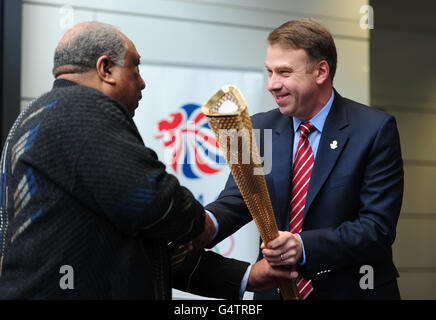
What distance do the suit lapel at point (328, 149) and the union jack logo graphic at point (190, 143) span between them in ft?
5.87

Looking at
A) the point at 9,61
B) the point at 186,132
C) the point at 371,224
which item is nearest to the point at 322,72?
the point at 371,224

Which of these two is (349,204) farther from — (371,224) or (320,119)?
(320,119)

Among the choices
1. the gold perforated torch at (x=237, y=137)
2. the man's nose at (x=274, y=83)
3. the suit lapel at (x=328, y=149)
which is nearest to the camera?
the gold perforated torch at (x=237, y=137)

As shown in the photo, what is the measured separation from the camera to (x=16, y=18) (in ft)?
12.1

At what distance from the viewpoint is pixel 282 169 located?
2197 millimetres

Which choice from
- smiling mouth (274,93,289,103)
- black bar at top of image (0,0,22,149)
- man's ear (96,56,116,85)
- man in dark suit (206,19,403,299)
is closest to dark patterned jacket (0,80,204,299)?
man's ear (96,56,116,85)

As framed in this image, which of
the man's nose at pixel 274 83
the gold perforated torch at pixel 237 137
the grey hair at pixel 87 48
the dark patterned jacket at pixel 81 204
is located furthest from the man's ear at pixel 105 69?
the man's nose at pixel 274 83

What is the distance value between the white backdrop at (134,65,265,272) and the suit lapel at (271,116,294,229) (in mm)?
1652

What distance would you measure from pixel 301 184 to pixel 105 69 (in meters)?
0.92

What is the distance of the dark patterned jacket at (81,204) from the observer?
4.82 feet

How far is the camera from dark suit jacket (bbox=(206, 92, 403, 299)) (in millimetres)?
1972

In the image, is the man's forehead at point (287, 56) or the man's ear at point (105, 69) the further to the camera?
the man's forehead at point (287, 56)

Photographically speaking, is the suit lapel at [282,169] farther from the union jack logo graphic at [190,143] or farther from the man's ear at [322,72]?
the union jack logo graphic at [190,143]
